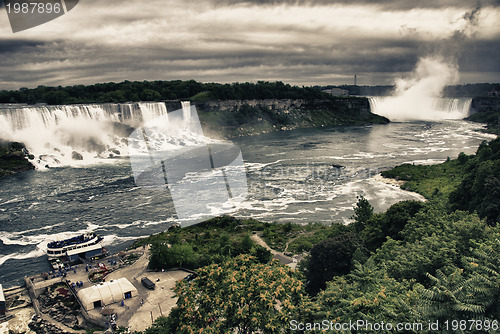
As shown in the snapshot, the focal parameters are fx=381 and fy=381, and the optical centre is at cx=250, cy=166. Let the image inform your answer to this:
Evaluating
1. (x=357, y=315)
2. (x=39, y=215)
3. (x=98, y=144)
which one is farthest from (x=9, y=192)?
(x=357, y=315)

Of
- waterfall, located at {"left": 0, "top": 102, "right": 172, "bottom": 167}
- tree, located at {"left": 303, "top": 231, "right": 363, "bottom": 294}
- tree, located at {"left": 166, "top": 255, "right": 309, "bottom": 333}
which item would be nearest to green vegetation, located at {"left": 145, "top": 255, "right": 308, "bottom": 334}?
tree, located at {"left": 166, "top": 255, "right": 309, "bottom": 333}

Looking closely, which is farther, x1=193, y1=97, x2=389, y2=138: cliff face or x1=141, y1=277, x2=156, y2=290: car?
x1=193, y1=97, x2=389, y2=138: cliff face

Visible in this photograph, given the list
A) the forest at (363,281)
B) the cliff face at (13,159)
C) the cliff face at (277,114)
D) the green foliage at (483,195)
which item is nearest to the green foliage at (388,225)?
the forest at (363,281)

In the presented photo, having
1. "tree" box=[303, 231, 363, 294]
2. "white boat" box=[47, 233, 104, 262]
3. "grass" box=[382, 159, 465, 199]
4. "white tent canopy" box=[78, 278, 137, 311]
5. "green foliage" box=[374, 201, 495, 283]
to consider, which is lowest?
"grass" box=[382, 159, 465, 199]

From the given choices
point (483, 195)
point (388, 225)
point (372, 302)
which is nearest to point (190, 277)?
point (372, 302)

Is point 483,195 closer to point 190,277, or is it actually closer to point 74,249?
point 190,277

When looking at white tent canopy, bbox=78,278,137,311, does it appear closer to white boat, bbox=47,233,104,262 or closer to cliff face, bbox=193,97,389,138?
white boat, bbox=47,233,104,262
